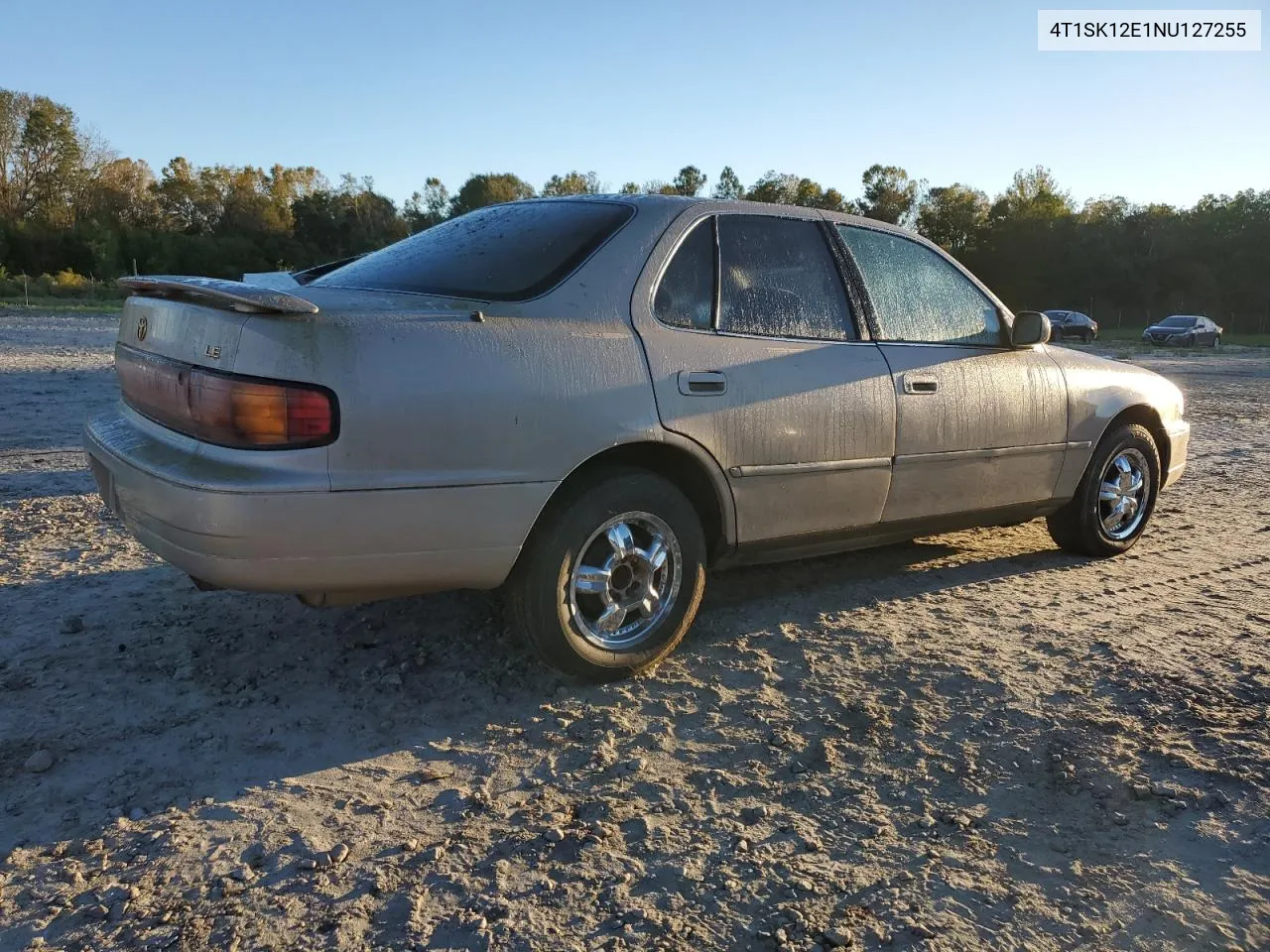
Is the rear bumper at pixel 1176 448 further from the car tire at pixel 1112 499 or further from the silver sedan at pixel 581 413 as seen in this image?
the silver sedan at pixel 581 413

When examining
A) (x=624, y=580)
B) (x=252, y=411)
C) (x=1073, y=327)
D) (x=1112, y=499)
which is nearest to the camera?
(x=252, y=411)

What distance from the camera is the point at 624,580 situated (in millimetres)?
3369

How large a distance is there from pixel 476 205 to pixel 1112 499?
5307 centimetres

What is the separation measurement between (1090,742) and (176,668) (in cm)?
297

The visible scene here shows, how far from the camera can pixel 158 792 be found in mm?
2555

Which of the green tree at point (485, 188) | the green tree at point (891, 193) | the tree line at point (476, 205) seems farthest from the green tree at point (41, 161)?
the green tree at point (891, 193)

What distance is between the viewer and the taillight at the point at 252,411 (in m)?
2.65

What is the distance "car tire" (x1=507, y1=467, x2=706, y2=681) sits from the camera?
3115mm

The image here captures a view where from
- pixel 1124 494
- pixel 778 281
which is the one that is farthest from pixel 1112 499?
pixel 778 281

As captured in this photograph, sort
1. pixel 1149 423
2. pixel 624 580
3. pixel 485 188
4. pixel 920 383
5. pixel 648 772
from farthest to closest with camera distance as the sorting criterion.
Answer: pixel 485 188, pixel 1149 423, pixel 920 383, pixel 624 580, pixel 648 772

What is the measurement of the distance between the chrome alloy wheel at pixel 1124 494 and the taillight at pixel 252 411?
13.1 ft

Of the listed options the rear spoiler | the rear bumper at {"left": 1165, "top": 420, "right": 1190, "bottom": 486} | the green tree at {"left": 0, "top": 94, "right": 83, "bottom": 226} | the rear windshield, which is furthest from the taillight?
the green tree at {"left": 0, "top": 94, "right": 83, "bottom": 226}

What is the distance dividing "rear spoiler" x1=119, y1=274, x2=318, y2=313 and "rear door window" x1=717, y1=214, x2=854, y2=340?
1.52 m

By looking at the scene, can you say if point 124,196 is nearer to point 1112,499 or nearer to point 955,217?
point 955,217
